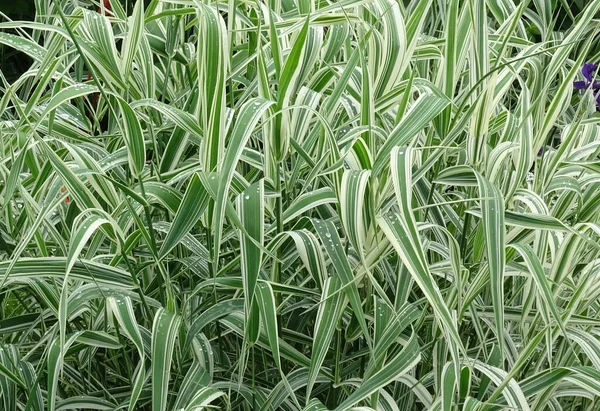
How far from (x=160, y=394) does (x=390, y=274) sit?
1.07 feet

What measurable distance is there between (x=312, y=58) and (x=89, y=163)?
278 millimetres

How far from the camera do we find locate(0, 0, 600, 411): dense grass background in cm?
79

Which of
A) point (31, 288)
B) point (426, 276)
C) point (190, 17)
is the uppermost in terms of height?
point (190, 17)

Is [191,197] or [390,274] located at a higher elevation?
[191,197]

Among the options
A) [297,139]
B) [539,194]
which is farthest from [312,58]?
[539,194]

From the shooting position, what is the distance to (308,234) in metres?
0.85

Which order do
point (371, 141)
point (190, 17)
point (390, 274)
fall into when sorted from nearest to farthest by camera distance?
point (371, 141) → point (390, 274) → point (190, 17)

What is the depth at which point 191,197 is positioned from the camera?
813mm

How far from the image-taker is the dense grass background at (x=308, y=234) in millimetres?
793

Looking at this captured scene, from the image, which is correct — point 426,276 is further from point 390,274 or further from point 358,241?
point 390,274

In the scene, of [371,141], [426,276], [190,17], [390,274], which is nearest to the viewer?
[426,276]

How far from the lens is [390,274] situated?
97cm

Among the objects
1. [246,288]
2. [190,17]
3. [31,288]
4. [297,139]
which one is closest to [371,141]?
[297,139]

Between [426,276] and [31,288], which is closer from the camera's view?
[426,276]
